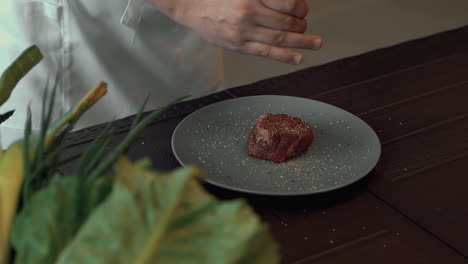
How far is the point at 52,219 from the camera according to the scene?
0.50 m

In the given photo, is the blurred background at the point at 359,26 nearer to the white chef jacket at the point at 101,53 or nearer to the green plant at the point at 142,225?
the white chef jacket at the point at 101,53

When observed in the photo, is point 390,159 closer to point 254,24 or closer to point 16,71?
point 254,24

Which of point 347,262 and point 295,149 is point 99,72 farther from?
point 347,262

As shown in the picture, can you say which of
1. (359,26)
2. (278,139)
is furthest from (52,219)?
(359,26)

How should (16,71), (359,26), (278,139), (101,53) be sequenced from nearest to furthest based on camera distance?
1. (16,71)
2. (278,139)
3. (101,53)
4. (359,26)

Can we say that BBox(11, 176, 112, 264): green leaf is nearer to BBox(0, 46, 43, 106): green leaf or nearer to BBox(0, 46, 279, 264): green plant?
BBox(0, 46, 279, 264): green plant

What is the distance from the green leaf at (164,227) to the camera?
0.44m

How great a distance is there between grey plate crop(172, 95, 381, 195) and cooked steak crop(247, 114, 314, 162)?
2 centimetres

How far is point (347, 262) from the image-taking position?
92cm

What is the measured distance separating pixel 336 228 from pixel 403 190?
0.17 m

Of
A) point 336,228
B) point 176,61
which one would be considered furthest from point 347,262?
point 176,61

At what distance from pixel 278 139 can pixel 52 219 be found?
71 centimetres

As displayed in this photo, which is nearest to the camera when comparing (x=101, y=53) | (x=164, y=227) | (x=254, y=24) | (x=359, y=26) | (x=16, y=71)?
(x=164, y=227)

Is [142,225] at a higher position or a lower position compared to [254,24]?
higher
